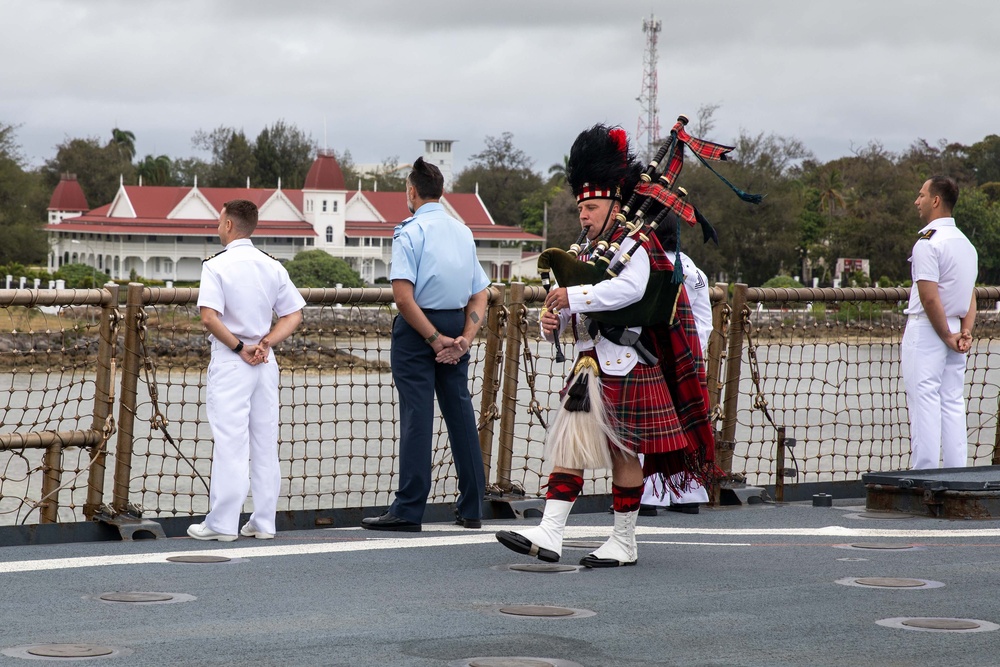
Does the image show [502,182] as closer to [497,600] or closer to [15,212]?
[15,212]

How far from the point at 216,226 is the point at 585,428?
280ft

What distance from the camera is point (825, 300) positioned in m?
7.87

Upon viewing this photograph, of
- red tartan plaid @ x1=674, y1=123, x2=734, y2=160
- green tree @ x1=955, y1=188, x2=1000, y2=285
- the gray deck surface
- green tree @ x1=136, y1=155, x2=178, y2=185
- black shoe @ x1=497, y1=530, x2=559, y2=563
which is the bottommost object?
the gray deck surface

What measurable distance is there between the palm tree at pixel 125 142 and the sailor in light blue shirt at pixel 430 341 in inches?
4475

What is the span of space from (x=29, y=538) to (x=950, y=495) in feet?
13.5

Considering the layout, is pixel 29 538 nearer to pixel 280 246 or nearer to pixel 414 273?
pixel 414 273

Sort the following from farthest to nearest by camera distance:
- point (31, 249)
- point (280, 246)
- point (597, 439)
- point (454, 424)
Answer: point (280, 246) → point (31, 249) → point (454, 424) → point (597, 439)

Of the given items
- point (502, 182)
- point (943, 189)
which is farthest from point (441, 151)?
point (943, 189)

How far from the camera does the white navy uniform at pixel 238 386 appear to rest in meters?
6.04

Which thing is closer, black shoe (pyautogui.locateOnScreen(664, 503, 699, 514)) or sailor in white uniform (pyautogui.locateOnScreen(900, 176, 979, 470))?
black shoe (pyautogui.locateOnScreen(664, 503, 699, 514))

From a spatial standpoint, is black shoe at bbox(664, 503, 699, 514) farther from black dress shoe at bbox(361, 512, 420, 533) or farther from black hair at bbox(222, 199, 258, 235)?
black hair at bbox(222, 199, 258, 235)

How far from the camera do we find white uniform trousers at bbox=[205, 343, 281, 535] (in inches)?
238

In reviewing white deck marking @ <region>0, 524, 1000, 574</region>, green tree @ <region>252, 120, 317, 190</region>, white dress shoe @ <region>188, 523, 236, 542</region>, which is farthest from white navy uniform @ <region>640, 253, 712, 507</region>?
green tree @ <region>252, 120, 317, 190</region>

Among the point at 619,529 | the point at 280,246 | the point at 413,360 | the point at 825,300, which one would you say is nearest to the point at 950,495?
the point at 825,300
